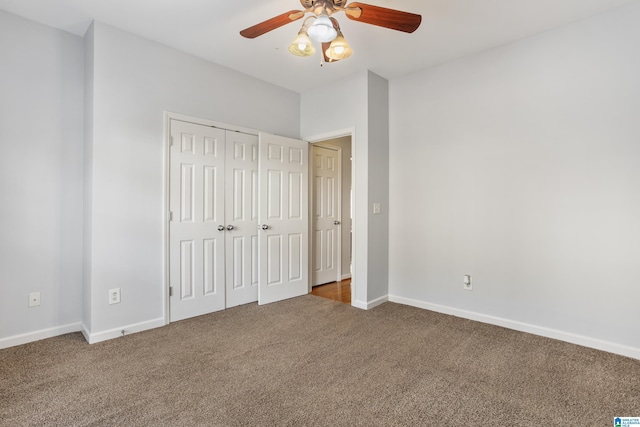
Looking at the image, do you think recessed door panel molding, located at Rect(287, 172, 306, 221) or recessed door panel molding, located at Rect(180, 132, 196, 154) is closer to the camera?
recessed door panel molding, located at Rect(180, 132, 196, 154)

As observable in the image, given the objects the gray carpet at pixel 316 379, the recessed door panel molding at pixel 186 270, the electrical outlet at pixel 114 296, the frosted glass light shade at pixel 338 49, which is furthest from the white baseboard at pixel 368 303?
the frosted glass light shade at pixel 338 49

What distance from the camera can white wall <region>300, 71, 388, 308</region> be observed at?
3518 mm

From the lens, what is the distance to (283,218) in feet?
12.8

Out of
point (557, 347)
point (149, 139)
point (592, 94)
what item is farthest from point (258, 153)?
point (557, 347)

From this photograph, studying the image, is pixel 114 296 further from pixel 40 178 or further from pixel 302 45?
pixel 302 45

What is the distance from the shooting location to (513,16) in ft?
8.27

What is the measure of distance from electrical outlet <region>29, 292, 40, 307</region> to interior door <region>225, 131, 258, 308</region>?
1592 mm

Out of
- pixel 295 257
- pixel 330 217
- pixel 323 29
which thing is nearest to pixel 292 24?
pixel 323 29

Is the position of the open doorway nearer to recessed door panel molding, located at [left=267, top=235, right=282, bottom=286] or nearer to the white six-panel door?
the white six-panel door

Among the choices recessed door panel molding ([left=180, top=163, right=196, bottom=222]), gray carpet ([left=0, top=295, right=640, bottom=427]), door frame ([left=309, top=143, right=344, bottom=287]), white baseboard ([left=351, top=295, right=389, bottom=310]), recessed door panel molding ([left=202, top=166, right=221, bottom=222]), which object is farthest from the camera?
door frame ([left=309, top=143, right=344, bottom=287])

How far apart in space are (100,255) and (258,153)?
1877 millimetres

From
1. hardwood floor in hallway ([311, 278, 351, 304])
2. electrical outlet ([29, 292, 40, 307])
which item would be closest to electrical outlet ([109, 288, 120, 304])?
electrical outlet ([29, 292, 40, 307])

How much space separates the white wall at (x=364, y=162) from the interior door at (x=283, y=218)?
722 mm

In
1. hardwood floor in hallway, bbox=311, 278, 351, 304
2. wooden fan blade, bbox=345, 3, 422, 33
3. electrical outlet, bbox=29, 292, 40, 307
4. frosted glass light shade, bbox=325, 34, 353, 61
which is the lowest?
hardwood floor in hallway, bbox=311, 278, 351, 304
